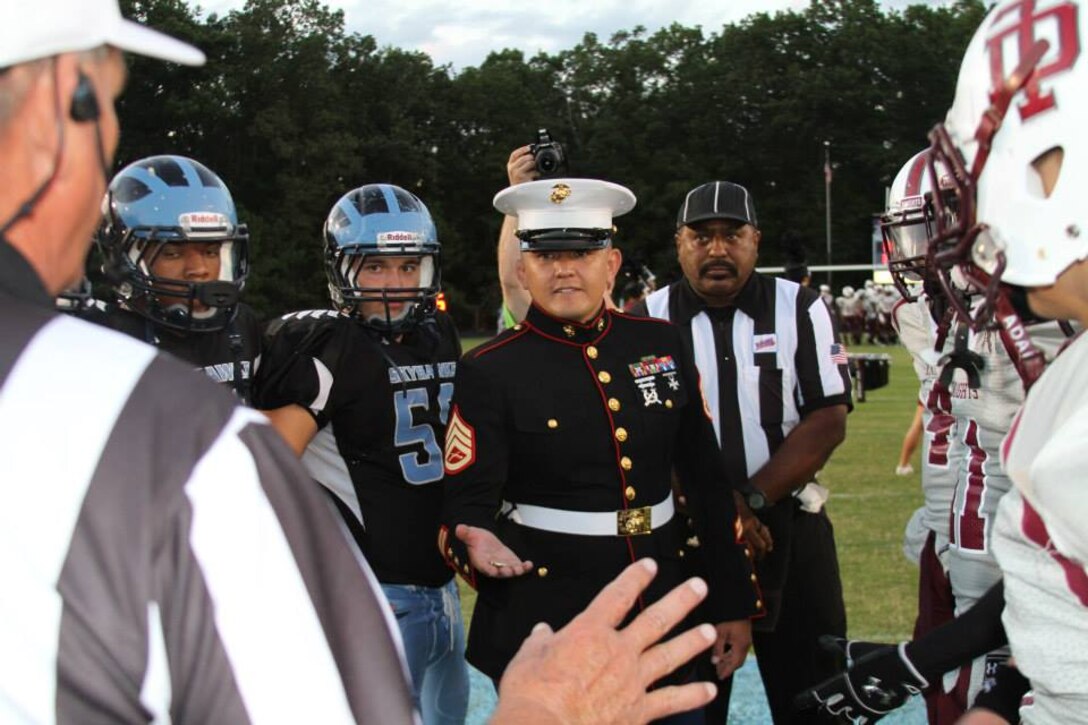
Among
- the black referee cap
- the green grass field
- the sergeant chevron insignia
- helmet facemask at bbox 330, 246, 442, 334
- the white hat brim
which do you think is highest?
the white hat brim

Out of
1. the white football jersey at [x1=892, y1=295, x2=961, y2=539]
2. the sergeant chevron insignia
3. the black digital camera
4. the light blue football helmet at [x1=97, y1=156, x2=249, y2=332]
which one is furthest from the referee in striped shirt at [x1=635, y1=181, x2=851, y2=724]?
→ the light blue football helmet at [x1=97, y1=156, x2=249, y2=332]

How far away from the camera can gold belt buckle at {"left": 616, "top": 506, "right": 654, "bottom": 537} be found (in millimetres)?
3408

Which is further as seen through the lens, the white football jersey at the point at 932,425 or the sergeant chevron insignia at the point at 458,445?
the white football jersey at the point at 932,425

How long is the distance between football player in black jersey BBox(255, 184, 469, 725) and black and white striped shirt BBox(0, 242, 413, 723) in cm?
259

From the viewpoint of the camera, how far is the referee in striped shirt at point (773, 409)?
4.43 m

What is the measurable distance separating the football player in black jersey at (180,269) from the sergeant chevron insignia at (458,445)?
680 millimetres

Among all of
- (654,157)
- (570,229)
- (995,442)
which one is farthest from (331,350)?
(654,157)

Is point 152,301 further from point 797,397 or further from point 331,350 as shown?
point 797,397

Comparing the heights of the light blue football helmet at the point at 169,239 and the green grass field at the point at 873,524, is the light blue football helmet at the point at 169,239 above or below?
above

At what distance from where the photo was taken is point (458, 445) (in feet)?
11.1

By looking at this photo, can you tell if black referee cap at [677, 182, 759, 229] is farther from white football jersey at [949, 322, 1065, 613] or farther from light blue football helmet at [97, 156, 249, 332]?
light blue football helmet at [97, 156, 249, 332]

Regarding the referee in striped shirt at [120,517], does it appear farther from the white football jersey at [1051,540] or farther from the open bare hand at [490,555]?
the open bare hand at [490,555]

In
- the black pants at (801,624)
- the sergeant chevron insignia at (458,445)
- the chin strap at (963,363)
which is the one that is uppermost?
the chin strap at (963,363)

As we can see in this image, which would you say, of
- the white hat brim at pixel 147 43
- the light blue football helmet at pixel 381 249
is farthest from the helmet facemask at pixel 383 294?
the white hat brim at pixel 147 43
